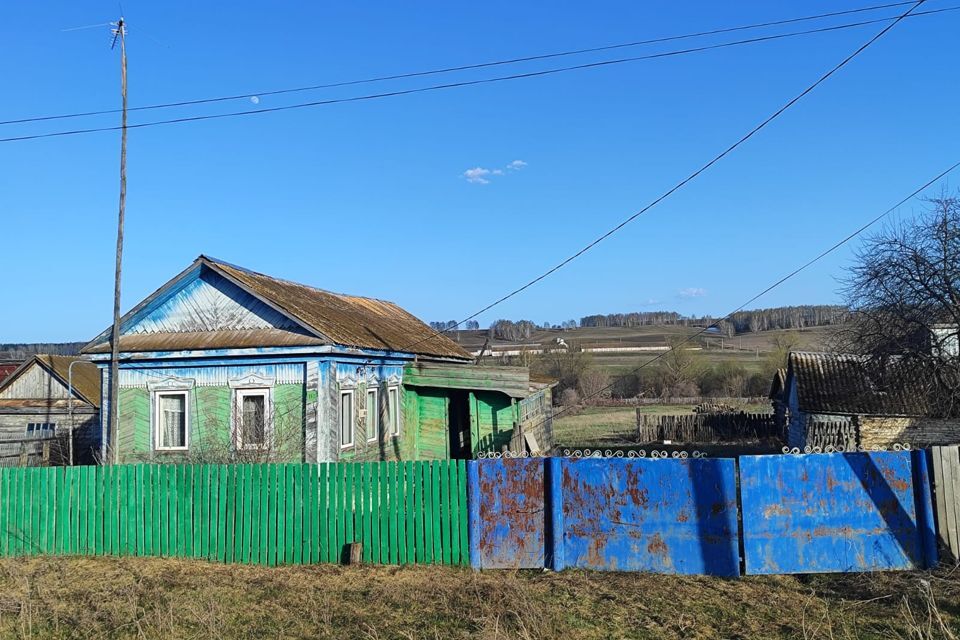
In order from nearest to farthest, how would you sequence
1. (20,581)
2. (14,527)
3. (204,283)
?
(20,581), (14,527), (204,283)

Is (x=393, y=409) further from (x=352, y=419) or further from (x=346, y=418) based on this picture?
(x=346, y=418)

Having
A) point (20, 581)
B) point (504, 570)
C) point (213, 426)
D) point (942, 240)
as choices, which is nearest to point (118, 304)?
point (213, 426)

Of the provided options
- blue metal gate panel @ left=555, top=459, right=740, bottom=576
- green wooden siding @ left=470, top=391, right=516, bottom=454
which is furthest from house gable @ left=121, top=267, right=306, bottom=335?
blue metal gate panel @ left=555, top=459, right=740, bottom=576

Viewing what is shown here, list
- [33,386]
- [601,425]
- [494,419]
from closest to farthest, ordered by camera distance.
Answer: [494,419]
[33,386]
[601,425]

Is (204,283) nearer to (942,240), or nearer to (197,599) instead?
(197,599)

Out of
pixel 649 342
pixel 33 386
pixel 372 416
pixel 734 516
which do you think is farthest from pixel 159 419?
pixel 649 342

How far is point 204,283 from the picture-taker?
14398mm

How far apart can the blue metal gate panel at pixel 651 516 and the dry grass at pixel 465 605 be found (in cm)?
27

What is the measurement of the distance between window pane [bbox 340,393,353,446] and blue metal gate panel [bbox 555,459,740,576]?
6149 millimetres

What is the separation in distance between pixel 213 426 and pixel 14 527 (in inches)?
146

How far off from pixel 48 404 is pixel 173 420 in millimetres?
16906

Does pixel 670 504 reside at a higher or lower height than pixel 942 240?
lower

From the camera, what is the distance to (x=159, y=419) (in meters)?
13.8

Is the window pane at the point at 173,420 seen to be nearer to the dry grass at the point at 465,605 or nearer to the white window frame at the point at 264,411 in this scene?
the white window frame at the point at 264,411
